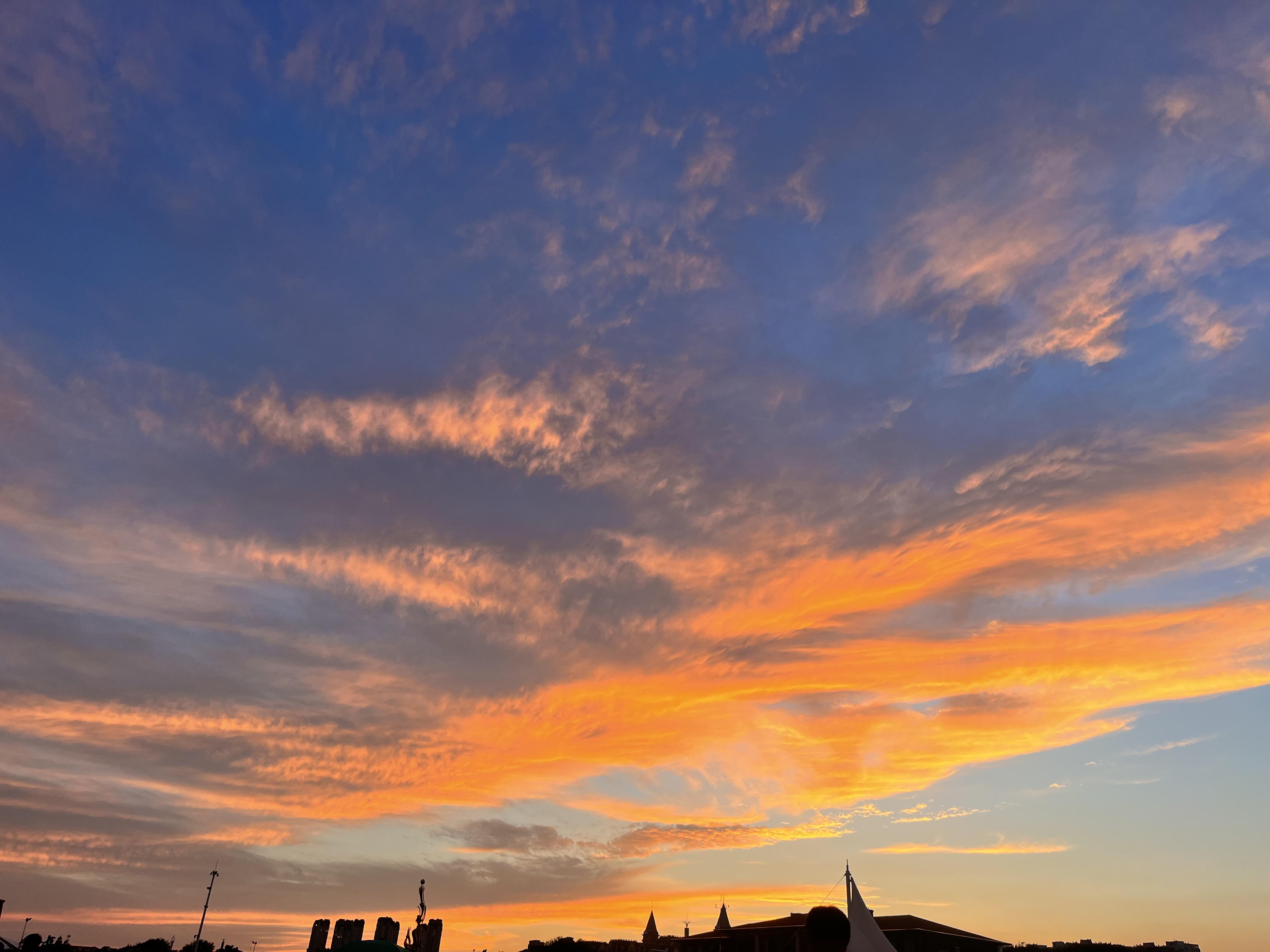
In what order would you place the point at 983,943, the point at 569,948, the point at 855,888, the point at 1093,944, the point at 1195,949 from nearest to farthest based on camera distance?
the point at 855,888 < the point at 983,943 < the point at 1093,944 < the point at 569,948 < the point at 1195,949

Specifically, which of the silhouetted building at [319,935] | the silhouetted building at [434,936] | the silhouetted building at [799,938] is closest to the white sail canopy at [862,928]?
the silhouetted building at [799,938]

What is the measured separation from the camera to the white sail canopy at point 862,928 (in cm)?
6250

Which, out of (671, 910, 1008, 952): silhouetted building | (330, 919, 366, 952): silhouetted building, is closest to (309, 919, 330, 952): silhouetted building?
(330, 919, 366, 952): silhouetted building

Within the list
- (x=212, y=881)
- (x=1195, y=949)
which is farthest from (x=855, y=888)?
(x=1195, y=949)

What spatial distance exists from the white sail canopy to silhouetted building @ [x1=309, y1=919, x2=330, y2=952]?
69693mm

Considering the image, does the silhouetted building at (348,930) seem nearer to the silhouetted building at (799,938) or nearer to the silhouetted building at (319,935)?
the silhouetted building at (319,935)

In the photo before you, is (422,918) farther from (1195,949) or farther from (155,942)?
(1195,949)

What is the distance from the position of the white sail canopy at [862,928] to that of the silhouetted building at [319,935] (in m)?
69.7

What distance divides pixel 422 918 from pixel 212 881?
108963 millimetres

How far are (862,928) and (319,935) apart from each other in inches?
2999

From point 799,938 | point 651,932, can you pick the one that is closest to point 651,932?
point 651,932

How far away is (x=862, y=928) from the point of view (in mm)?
63656

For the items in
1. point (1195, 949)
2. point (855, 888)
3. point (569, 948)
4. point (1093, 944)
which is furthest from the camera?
point (1195, 949)

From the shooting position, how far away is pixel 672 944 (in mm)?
104375
